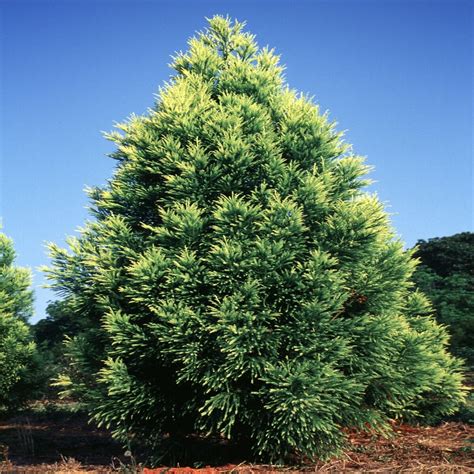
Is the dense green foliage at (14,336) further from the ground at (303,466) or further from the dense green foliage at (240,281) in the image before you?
the dense green foliage at (240,281)

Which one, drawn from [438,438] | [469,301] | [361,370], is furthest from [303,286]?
[469,301]

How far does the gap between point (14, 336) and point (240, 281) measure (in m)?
9.52

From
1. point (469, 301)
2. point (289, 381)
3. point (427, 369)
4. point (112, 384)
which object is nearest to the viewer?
point (289, 381)

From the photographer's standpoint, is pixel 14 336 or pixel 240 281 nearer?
pixel 240 281

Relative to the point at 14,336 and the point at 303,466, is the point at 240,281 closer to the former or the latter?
the point at 303,466

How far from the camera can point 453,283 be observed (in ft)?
86.0

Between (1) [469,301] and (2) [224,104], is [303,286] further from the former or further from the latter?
(1) [469,301]

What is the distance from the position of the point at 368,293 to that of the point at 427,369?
187cm

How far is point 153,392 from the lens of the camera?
9383mm

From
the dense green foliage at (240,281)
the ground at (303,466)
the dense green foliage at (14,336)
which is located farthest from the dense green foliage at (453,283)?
the dense green foliage at (14,336)

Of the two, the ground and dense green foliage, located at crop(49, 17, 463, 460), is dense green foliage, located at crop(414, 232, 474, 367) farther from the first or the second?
the ground

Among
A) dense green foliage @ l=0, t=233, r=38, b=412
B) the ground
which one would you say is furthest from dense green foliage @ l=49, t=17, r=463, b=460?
dense green foliage @ l=0, t=233, r=38, b=412

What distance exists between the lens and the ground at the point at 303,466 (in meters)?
8.62

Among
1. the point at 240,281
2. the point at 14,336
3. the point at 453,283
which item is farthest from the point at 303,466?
the point at 453,283
